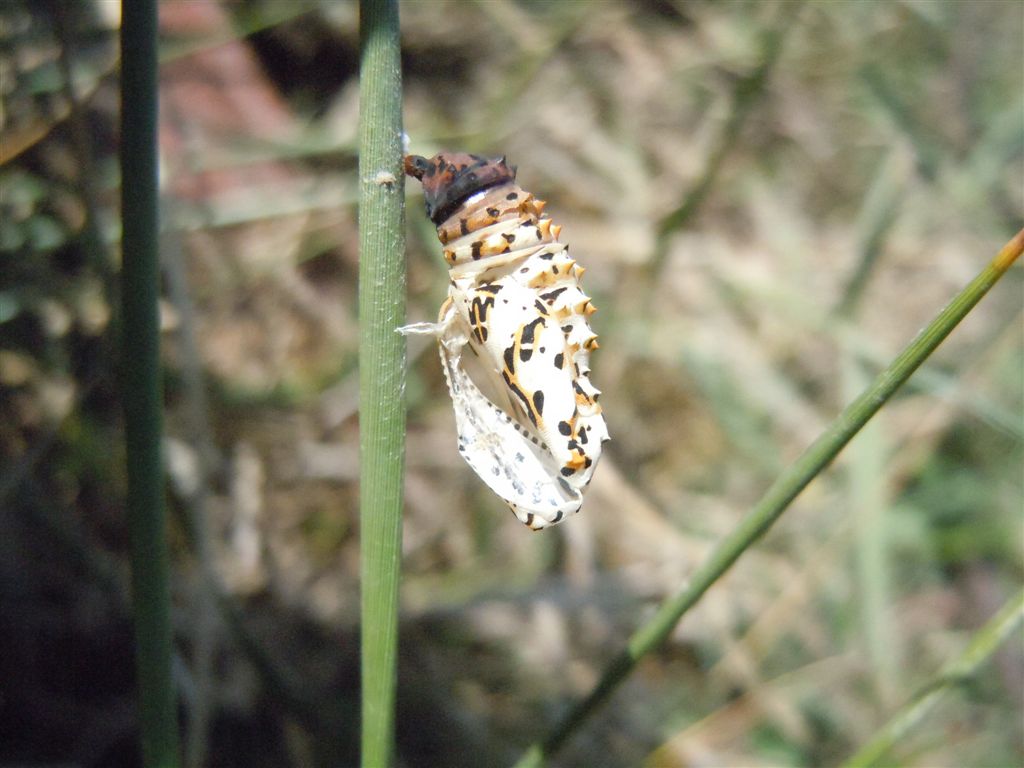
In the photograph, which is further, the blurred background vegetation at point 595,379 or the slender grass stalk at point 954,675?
the blurred background vegetation at point 595,379

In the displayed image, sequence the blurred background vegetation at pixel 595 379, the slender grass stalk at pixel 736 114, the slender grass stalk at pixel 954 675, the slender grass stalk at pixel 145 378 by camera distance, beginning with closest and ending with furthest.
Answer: the slender grass stalk at pixel 145 378, the slender grass stalk at pixel 954 675, the blurred background vegetation at pixel 595 379, the slender grass stalk at pixel 736 114

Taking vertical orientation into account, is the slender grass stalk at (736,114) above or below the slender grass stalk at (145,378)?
below

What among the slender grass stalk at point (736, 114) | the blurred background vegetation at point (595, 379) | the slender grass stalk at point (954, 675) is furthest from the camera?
the slender grass stalk at point (736, 114)

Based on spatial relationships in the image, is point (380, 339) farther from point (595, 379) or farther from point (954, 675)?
point (595, 379)

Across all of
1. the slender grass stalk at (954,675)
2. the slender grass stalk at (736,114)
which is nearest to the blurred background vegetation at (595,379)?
the slender grass stalk at (736,114)

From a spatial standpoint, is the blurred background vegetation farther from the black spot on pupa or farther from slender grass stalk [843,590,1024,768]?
slender grass stalk [843,590,1024,768]

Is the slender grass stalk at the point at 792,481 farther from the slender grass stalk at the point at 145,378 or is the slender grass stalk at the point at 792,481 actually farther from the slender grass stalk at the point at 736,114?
the slender grass stalk at the point at 736,114

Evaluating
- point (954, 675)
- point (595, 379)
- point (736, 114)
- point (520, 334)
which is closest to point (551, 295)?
point (520, 334)

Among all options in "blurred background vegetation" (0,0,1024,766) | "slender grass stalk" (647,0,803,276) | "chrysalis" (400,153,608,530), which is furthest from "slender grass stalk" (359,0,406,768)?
"slender grass stalk" (647,0,803,276)
